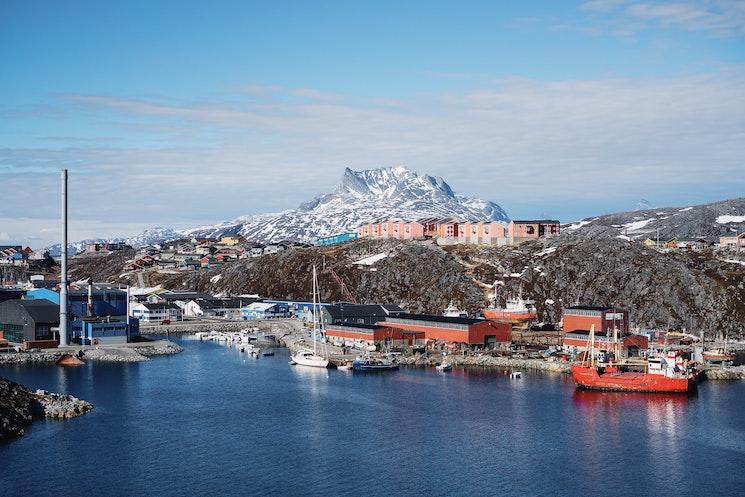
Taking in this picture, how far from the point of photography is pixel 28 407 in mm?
45688

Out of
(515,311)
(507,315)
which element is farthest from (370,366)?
(515,311)

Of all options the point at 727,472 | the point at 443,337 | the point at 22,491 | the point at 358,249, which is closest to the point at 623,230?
the point at 358,249

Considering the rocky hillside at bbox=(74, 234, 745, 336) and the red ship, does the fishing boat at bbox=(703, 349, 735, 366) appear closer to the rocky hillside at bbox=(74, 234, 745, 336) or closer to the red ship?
the rocky hillside at bbox=(74, 234, 745, 336)

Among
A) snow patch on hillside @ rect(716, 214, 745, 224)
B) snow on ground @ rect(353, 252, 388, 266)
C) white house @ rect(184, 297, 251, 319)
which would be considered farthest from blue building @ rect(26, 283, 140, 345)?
snow patch on hillside @ rect(716, 214, 745, 224)

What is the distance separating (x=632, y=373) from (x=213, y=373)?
31.5 metres

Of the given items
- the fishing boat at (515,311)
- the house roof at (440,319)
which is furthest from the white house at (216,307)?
the fishing boat at (515,311)

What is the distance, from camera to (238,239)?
7697 inches

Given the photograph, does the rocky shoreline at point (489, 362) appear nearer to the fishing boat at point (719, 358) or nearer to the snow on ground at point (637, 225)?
the fishing boat at point (719, 358)

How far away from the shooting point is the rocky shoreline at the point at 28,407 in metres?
42.2

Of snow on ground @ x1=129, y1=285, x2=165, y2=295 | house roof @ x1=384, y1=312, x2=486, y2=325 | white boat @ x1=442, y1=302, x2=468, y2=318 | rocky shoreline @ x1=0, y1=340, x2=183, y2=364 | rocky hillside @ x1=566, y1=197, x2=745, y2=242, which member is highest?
rocky hillside @ x1=566, y1=197, x2=745, y2=242

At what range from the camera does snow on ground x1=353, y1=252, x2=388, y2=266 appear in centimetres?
10828

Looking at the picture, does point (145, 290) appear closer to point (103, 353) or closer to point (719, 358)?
point (103, 353)

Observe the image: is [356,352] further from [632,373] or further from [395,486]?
[395,486]

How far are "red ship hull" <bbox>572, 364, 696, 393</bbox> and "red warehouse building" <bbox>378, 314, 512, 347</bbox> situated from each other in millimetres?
14971
